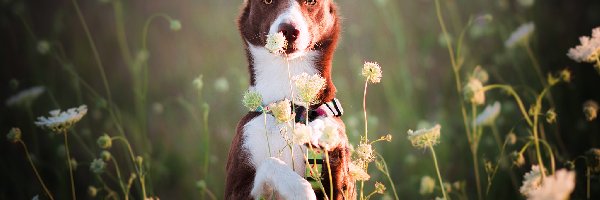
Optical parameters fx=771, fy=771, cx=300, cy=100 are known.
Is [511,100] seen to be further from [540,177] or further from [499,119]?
[540,177]

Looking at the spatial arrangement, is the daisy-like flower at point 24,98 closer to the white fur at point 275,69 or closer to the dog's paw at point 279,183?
the white fur at point 275,69

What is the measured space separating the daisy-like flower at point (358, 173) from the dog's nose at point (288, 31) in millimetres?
364

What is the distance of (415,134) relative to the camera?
2.04 m

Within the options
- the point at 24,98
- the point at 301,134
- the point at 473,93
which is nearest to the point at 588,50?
the point at 473,93

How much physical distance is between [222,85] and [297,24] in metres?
1.42

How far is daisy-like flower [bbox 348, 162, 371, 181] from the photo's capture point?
1923mm

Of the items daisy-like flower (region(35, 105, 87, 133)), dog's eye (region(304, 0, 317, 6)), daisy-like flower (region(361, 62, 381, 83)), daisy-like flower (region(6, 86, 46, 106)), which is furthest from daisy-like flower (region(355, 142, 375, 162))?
daisy-like flower (region(6, 86, 46, 106))

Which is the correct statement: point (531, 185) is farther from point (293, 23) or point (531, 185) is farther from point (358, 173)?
point (293, 23)

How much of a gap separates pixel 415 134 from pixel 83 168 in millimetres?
1962

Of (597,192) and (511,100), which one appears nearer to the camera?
(597,192)

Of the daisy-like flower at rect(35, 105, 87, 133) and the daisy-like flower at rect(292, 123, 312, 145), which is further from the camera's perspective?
the daisy-like flower at rect(35, 105, 87, 133)

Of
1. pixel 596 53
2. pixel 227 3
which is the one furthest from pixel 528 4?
pixel 596 53

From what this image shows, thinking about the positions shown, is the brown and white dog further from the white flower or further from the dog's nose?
the white flower

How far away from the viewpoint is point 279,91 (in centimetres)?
213
